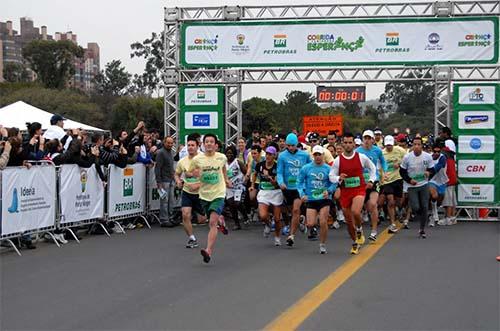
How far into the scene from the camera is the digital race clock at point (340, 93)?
21.6 metres

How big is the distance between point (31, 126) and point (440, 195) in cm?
989

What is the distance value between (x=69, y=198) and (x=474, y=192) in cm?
1055

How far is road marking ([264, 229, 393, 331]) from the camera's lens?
7.16 metres

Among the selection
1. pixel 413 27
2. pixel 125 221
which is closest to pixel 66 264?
pixel 125 221

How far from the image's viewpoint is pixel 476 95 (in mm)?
19062

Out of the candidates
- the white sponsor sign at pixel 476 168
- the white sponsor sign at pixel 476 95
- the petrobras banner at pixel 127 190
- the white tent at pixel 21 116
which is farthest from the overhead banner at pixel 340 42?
the white tent at pixel 21 116

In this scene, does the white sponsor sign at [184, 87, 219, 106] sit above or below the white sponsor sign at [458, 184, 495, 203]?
above

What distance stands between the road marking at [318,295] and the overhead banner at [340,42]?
933cm

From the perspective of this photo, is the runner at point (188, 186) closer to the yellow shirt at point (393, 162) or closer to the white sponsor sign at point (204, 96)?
the yellow shirt at point (393, 162)

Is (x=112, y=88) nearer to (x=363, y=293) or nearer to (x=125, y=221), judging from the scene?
(x=125, y=221)

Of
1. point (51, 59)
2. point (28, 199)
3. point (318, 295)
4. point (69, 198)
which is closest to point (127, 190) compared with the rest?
point (69, 198)

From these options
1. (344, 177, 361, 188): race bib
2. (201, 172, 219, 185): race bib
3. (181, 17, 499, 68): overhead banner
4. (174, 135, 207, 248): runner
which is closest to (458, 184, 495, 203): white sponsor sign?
(181, 17, 499, 68): overhead banner

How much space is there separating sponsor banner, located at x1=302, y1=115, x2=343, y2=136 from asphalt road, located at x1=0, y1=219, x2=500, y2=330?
1393 centimetres

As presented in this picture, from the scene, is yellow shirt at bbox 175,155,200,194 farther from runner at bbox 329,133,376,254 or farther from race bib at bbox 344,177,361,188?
race bib at bbox 344,177,361,188
